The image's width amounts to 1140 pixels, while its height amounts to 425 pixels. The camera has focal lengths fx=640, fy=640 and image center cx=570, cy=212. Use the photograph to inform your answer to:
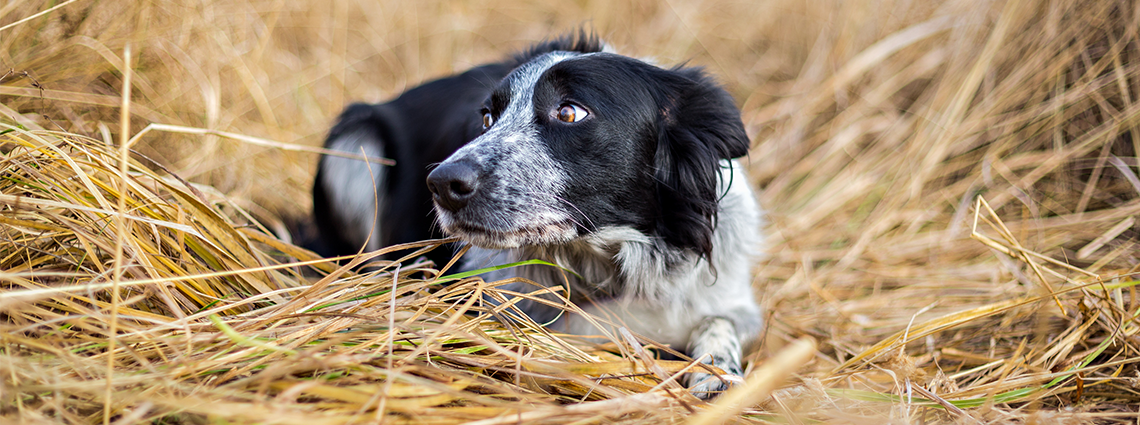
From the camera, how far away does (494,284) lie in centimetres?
204

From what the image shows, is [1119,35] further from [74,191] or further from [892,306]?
[74,191]

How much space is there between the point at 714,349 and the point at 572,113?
0.98m

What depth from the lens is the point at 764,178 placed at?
4.30 m

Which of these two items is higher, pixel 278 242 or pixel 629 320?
pixel 278 242

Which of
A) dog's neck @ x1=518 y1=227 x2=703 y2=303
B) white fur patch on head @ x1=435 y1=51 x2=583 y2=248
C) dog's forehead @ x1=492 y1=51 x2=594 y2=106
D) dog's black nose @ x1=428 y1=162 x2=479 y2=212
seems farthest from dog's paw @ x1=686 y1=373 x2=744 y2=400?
dog's forehead @ x1=492 y1=51 x2=594 y2=106

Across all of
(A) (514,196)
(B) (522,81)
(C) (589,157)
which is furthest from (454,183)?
(B) (522,81)

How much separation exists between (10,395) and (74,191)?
2.54 feet

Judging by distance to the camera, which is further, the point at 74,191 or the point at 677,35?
the point at 677,35

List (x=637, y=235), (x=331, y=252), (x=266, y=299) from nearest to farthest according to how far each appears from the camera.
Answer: (x=266, y=299)
(x=637, y=235)
(x=331, y=252)

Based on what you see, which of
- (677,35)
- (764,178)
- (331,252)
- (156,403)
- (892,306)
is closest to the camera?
(156,403)

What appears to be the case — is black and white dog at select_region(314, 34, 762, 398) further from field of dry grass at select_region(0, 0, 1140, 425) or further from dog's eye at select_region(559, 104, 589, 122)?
field of dry grass at select_region(0, 0, 1140, 425)

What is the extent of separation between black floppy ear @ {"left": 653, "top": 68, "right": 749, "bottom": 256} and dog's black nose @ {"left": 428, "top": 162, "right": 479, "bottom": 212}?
27.0 inches

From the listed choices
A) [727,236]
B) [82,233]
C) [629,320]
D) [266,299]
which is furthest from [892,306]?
[82,233]

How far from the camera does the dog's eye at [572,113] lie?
213 centimetres
